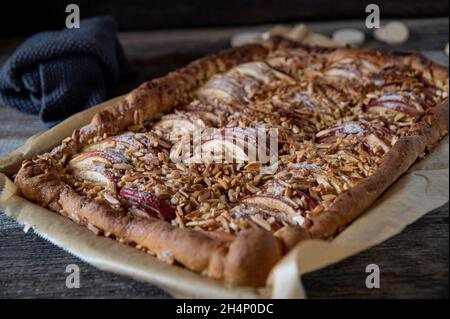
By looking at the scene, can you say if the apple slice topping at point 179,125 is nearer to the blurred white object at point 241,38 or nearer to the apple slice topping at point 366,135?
the apple slice topping at point 366,135

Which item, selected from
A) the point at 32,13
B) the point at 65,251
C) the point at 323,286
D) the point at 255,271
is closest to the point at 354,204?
the point at 323,286

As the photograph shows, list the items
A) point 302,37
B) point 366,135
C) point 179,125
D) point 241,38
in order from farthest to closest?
point 241,38 < point 302,37 < point 179,125 < point 366,135

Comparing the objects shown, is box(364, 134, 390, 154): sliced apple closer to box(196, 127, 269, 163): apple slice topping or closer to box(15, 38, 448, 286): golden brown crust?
box(15, 38, 448, 286): golden brown crust

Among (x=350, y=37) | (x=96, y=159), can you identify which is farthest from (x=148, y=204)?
(x=350, y=37)

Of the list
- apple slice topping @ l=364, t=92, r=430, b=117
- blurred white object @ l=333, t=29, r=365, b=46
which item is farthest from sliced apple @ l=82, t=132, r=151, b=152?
blurred white object @ l=333, t=29, r=365, b=46

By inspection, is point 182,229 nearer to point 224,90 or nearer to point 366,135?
point 366,135
